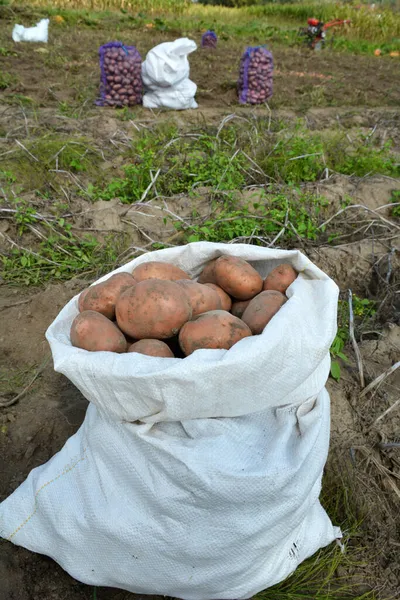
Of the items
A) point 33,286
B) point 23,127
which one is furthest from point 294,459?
point 23,127

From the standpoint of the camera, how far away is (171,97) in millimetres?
5332

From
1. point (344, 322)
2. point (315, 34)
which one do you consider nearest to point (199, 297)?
point (344, 322)

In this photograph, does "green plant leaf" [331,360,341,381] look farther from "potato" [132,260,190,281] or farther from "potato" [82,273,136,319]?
"potato" [82,273,136,319]

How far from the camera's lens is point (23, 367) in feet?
7.86

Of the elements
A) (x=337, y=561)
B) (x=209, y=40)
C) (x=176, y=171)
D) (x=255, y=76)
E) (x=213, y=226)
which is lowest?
(x=337, y=561)

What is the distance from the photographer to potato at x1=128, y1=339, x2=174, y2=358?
1.40m

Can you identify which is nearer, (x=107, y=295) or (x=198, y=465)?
(x=198, y=465)

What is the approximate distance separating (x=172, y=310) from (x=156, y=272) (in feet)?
0.88

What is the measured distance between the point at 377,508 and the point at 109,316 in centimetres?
123

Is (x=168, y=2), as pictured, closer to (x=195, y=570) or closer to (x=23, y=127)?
(x=23, y=127)

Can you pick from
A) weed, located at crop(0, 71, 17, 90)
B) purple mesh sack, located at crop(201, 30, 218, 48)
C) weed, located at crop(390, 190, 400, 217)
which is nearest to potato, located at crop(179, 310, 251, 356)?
weed, located at crop(390, 190, 400, 217)

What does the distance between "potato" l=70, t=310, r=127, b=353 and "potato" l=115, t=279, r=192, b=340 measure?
0.06 metres

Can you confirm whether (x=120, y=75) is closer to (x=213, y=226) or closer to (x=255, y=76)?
(x=255, y=76)

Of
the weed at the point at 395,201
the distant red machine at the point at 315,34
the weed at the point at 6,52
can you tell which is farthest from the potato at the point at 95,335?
the distant red machine at the point at 315,34
